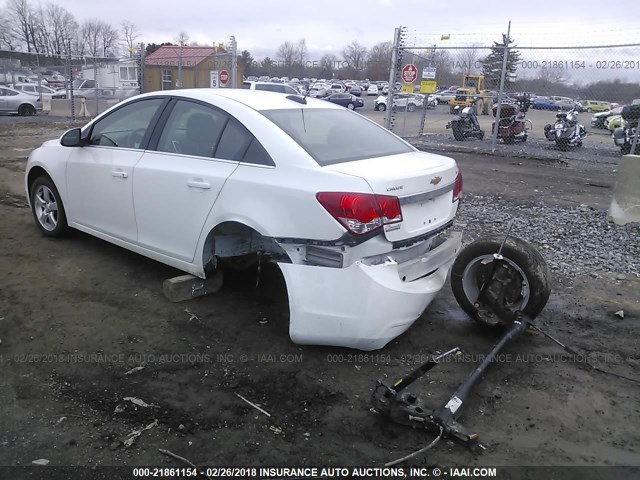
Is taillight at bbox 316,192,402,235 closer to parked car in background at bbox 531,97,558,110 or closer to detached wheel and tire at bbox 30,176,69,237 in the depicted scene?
detached wheel and tire at bbox 30,176,69,237

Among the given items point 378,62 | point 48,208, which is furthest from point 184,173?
point 378,62

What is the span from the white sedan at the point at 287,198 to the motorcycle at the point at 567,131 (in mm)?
12252

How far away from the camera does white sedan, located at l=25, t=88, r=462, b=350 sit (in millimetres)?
3025

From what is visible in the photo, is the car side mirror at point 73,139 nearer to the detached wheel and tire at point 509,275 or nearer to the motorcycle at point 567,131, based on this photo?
the detached wheel and tire at point 509,275

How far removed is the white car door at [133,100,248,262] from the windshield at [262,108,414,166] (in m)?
0.35

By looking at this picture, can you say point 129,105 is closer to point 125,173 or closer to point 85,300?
point 125,173

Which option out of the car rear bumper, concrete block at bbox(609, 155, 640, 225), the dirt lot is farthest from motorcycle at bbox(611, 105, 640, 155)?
the car rear bumper

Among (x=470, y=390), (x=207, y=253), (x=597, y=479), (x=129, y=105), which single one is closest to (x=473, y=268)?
(x=470, y=390)

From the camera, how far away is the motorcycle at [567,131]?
14.5 m

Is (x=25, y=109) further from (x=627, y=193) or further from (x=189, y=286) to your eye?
(x=627, y=193)

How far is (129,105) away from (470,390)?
367 centimetres

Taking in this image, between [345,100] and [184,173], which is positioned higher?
[345,100]

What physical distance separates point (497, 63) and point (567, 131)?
2810 mm

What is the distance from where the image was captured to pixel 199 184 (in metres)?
3.64
